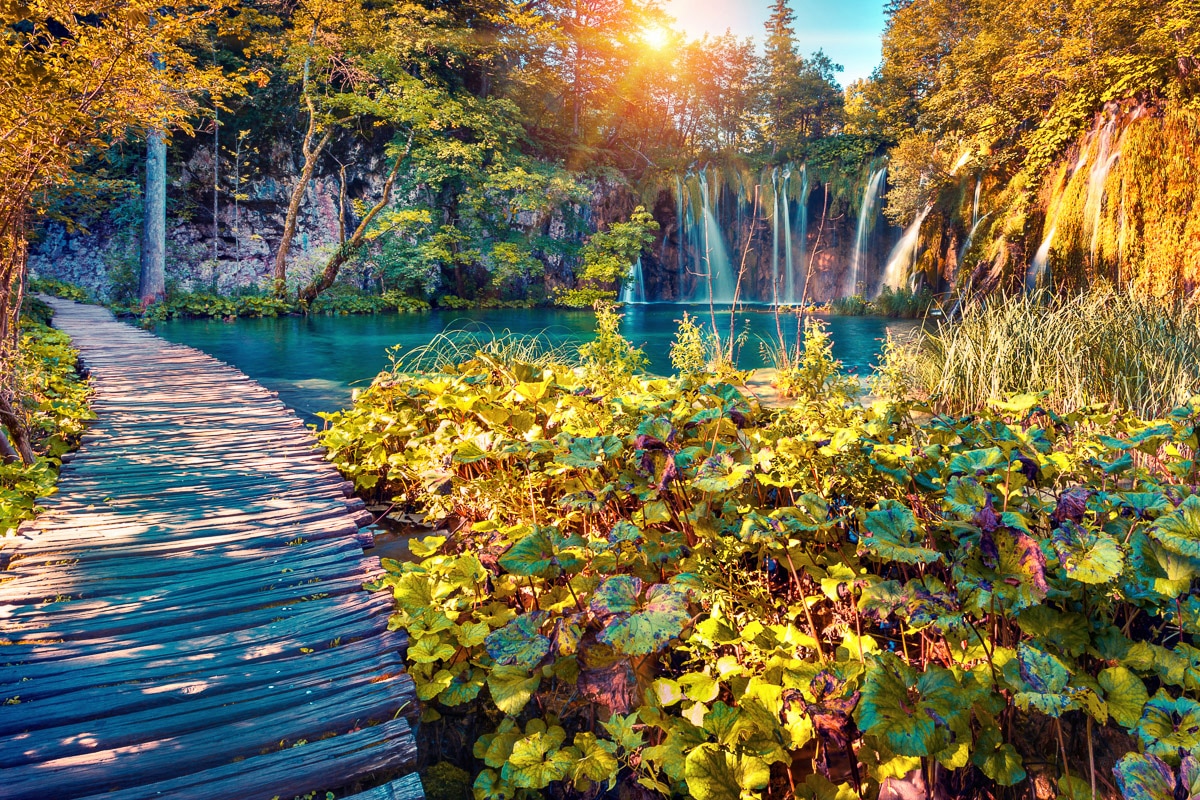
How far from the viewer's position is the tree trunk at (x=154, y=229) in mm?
14961

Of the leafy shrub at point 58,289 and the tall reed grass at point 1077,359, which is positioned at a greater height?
the leafy shrub at point 58,289

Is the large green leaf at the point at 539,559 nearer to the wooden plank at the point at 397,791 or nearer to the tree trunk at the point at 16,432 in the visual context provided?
the wooden plank at the point at 397,791

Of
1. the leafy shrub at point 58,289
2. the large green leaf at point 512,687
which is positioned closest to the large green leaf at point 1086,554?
the large green leaf at point 512,687

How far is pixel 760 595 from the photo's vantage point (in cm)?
192

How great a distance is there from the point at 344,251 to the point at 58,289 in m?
6.53

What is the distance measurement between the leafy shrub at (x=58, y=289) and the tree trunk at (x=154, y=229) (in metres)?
1.48

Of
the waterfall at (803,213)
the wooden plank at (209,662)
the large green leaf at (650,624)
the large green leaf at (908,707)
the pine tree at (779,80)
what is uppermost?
the pine tree at (779,80)

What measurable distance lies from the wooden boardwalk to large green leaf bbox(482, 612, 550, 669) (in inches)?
12.5

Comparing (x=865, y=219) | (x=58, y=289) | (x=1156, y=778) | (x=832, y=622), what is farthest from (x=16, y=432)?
(x=865, y=219)

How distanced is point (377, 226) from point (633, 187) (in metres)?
9.14

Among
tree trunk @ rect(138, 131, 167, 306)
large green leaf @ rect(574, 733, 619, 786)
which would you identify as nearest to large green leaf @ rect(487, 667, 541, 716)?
large green leaf @ rect(574, 733, 619, 786)

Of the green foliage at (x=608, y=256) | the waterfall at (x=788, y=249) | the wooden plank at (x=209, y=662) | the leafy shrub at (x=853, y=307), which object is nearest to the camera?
the wooden plank at (x=209, y=662)

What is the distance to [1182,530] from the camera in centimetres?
125

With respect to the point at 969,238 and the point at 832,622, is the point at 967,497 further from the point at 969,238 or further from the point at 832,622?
the point at 969,238
